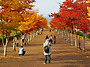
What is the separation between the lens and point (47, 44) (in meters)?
15.6

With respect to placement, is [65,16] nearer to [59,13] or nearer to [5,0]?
[59,13]

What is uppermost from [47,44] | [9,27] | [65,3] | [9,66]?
[65,3]

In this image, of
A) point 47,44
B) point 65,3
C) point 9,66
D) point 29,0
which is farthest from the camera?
point 29,0

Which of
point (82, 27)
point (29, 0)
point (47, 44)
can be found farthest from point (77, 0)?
point (47, 44)

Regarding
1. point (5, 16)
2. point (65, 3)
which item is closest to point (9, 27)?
point (5, 16)

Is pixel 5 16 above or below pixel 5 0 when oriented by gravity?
below

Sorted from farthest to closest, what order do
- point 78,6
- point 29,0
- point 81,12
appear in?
point 29,0, point 78,6, point 81,12

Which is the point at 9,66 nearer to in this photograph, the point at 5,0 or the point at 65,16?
the point at 5,0

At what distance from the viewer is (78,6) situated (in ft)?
82.9

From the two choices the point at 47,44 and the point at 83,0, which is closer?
the point at 47,44

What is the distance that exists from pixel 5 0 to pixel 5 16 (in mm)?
1488

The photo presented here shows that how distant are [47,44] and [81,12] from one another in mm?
8296

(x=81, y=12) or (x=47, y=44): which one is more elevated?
(x=81, y=12)

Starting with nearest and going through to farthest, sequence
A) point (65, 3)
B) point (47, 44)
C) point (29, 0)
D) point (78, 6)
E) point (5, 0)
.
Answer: point (47, 44) → point (5, 0) → point (78, 6) → point (65, 3) → point (29, 0)
